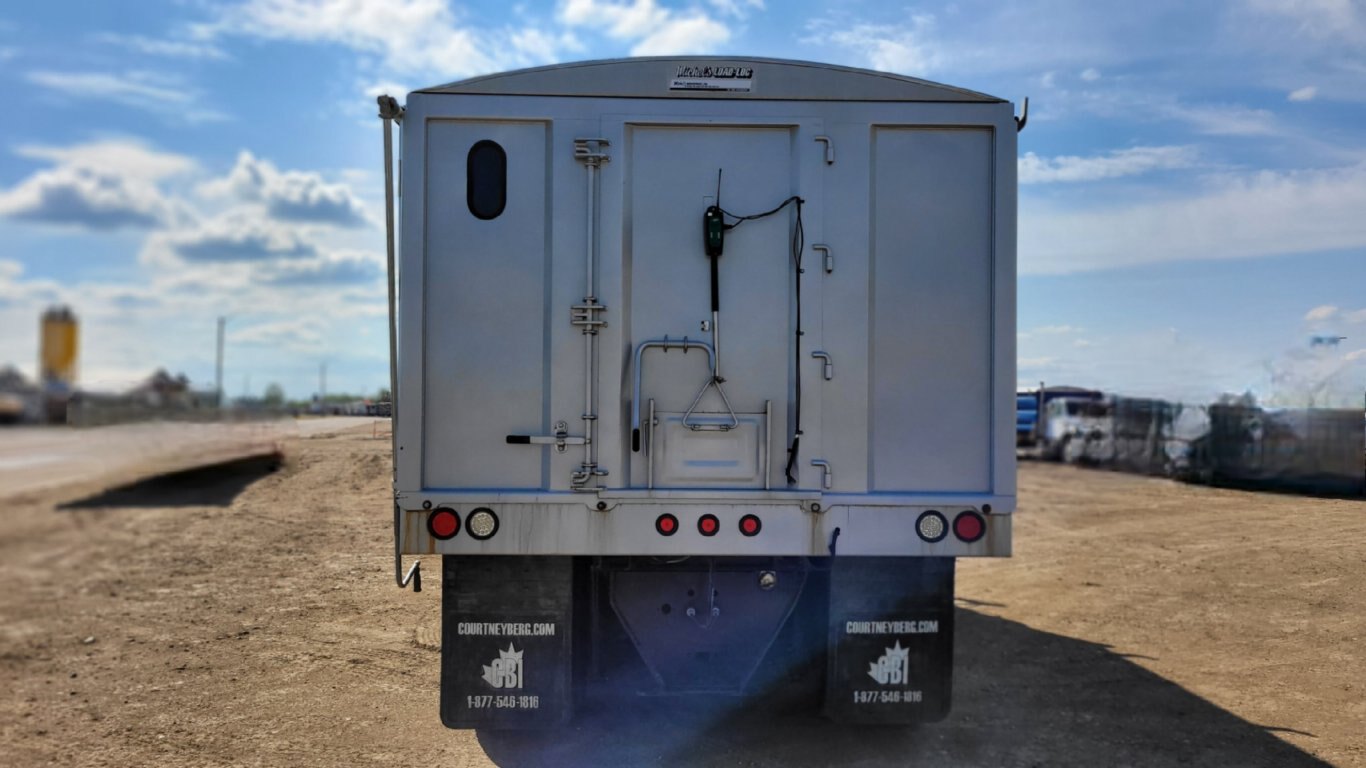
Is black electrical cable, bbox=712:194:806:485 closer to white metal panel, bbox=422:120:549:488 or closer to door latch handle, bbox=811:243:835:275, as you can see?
door latch handle, bbox=811:243:835:275

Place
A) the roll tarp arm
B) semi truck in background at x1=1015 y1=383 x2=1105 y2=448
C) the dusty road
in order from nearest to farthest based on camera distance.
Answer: the dusty road → the roll tarp arm → semi truck in background at x1=1015 y1=383 x2=1105 y2=448

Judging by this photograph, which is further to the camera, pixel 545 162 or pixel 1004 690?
pixel 1004 690

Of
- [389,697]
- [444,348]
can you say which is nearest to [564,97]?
[444,348]

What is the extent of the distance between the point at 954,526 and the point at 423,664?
12.8 ft

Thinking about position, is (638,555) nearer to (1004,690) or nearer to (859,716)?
(859,716)

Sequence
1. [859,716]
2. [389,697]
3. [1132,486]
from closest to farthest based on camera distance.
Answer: [859,716] → [389,697] → [1132,486]

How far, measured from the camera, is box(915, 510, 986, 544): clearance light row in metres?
4.52

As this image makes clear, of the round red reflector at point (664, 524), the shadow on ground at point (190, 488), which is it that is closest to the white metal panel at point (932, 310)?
the round red reflector at point (664, 524)

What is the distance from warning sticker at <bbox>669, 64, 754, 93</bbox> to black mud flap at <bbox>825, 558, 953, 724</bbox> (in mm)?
2439

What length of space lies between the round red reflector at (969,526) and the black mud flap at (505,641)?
6.27ft

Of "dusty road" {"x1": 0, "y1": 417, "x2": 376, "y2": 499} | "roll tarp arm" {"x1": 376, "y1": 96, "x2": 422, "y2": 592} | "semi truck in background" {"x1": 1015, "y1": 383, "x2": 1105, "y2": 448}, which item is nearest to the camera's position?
"dusty road" {"x1": 0, "y1": 417, "x2": 376, "y2": 499}

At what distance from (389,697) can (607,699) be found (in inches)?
70.1

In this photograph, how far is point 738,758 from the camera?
496 cm

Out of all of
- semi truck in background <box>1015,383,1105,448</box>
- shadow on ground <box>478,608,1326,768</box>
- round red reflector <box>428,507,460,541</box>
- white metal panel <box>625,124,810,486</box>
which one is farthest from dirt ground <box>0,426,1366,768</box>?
semi truck in background <box>1015,383,1105,448</box>
